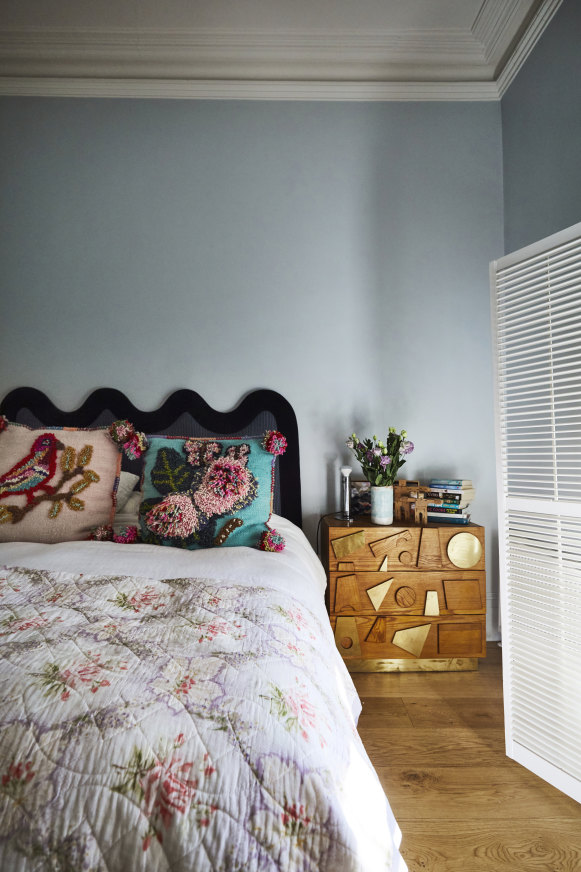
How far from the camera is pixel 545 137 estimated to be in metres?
2.15

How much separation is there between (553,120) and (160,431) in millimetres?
2317

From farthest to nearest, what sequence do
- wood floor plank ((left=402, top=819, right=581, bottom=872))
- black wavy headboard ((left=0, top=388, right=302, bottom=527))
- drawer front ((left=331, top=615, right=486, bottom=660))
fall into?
black wavy headboard ((left=0, top=388, right=302, bottom=527)) → drawer front ((left=331, top=615, right=486, bottom=660)) → wood floor plank ((left=402, top=819, right=581, bottom=872))

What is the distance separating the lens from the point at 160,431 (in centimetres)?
249

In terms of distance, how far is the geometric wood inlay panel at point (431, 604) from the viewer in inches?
83.7

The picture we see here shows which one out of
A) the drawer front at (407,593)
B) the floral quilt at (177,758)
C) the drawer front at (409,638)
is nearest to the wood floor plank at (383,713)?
the drawer front at (409,638)

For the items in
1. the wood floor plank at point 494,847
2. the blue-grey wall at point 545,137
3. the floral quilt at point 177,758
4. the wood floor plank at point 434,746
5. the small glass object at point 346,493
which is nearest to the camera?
the floral quilt at point 177,758

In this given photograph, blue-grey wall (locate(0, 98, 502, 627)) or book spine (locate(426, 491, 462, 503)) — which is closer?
book spine (locate(426, 491, 462, 503))

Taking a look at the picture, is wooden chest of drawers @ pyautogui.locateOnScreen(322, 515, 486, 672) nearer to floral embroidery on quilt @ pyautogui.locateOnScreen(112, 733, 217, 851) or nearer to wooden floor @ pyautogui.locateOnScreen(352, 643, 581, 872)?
wooden floor @ pyautogui.locateOnScreen(352, 643, 581, 872)

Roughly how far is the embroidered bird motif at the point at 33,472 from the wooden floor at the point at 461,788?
1525 mm

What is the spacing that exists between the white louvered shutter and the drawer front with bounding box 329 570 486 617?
0.51 m

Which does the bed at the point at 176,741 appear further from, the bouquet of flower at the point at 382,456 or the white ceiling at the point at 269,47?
the white ceiling at the point at 269,47

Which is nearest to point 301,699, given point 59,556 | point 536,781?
point 59,556

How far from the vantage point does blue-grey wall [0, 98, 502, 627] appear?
2561 mm

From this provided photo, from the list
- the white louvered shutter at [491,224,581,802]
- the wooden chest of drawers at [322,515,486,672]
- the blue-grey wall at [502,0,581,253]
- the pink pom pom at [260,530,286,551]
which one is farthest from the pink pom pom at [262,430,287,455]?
the blue-grey wall at [502,0,581,253]
